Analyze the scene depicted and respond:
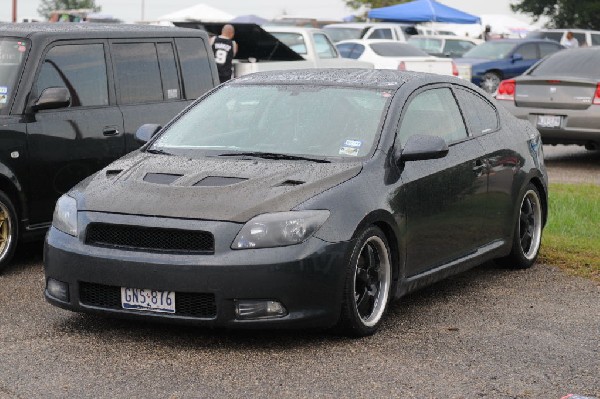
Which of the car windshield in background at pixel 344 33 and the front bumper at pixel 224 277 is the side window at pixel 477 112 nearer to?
the front bumper at pixel 224 277

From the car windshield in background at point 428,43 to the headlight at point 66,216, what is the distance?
3285cm

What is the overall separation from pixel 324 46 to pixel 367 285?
18323mm

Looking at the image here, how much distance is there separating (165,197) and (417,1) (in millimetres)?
42138

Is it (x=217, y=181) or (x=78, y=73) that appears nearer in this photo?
(x=217, y=181)

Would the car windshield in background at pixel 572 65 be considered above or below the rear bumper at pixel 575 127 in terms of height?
above

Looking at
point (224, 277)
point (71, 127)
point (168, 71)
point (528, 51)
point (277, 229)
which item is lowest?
point (528, 51)

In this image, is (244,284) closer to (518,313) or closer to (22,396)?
(22,396)

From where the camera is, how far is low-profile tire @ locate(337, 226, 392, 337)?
260 inches

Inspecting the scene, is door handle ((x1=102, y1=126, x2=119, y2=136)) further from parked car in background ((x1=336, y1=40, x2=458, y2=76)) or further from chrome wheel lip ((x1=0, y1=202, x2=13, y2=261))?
parked car in background ((x1=336, y1=40, x2=458, y2=76))

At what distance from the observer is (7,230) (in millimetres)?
8758

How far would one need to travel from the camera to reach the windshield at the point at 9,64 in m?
8.92

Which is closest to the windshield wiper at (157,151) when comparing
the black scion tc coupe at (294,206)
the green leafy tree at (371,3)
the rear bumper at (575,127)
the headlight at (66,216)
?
the black scion tc coupe at (294,206)

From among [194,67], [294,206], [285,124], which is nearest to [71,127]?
[194,67]

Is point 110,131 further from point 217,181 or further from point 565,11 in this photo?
point 565,11
